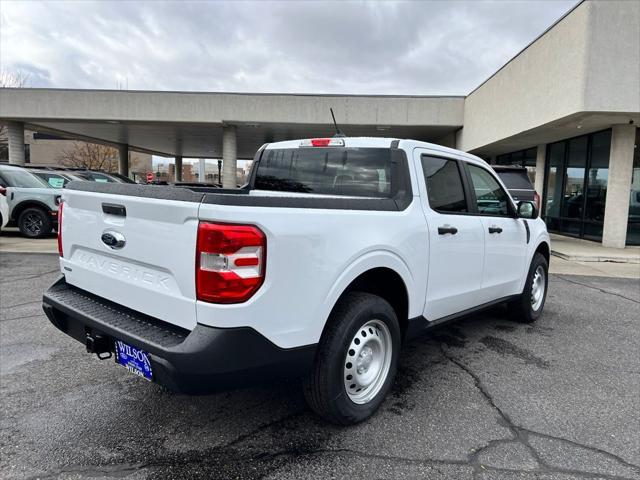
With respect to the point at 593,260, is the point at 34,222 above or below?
above

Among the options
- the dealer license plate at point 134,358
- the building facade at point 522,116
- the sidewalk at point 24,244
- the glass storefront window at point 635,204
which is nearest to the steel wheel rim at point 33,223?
the sidewalk at point 24,244

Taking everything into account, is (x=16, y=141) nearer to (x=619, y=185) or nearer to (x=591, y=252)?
(x=591, y=252)

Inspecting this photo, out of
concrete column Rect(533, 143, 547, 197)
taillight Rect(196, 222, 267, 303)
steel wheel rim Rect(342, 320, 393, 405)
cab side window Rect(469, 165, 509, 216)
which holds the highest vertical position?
concrete column Rect(533, 143, 547, 197)

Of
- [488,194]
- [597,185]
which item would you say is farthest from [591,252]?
[488,194]

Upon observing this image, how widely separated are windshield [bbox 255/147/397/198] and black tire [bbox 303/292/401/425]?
2.89 ft

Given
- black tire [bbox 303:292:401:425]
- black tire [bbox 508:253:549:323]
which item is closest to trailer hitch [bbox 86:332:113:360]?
black tire [bbox 303:292:401:425]

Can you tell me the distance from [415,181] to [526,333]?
8.82 feet

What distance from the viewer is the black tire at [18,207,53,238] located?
11320 mm

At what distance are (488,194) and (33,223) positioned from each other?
37.4 feet

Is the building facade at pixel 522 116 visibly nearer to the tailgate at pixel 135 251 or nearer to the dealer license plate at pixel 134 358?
the tailgate at pixel 135 251

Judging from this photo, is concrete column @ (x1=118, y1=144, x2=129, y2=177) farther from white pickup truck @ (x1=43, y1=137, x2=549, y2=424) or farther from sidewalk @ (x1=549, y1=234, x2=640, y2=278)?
white pickup truck @ (x1=43, y1=137, x2=549, y2=424)

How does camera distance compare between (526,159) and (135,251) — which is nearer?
(135,251)

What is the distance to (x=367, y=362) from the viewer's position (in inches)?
117

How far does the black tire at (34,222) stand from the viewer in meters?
11.3
